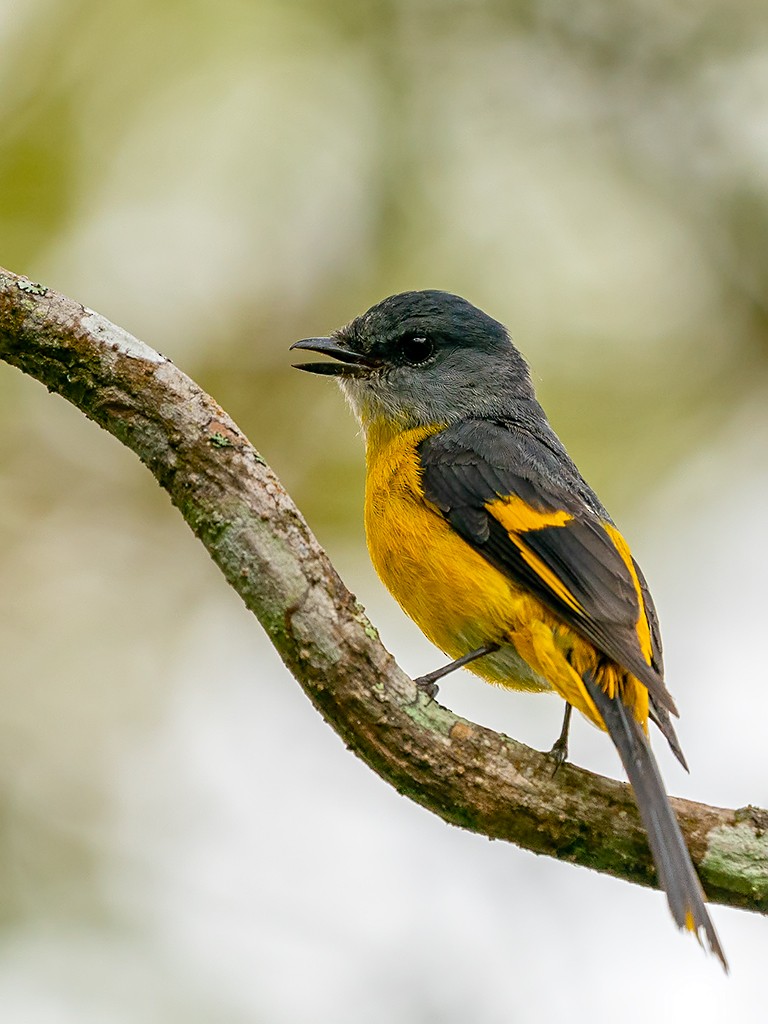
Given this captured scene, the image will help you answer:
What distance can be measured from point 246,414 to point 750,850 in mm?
3818

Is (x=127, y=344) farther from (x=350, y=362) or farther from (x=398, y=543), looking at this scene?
(x=350, y=362)

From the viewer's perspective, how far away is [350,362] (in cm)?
509

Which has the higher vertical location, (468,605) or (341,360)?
(341,360)

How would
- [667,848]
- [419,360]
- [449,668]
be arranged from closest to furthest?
[667,848], [449,668], [419,360]

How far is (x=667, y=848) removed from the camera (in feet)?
10.4

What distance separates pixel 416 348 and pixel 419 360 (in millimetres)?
51

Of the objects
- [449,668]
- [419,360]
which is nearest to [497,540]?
[449,668]

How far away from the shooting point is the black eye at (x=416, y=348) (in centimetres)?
509

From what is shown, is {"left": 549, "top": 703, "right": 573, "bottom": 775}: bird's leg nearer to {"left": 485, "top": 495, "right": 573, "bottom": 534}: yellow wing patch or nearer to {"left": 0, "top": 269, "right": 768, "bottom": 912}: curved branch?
{"left": 0, "top": 269, "right": 768, "bottom": 912}: curved branch

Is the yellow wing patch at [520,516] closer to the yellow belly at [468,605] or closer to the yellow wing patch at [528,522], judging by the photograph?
the yellow wing patch at [528,522]

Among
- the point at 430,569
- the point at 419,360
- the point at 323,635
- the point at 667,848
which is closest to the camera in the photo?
the point at 667,848

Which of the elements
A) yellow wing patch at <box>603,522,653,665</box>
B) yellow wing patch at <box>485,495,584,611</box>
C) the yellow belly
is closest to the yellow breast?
the yellow belly

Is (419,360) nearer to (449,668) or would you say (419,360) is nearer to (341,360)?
(341,360)

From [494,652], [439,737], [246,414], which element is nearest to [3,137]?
[246,414]
